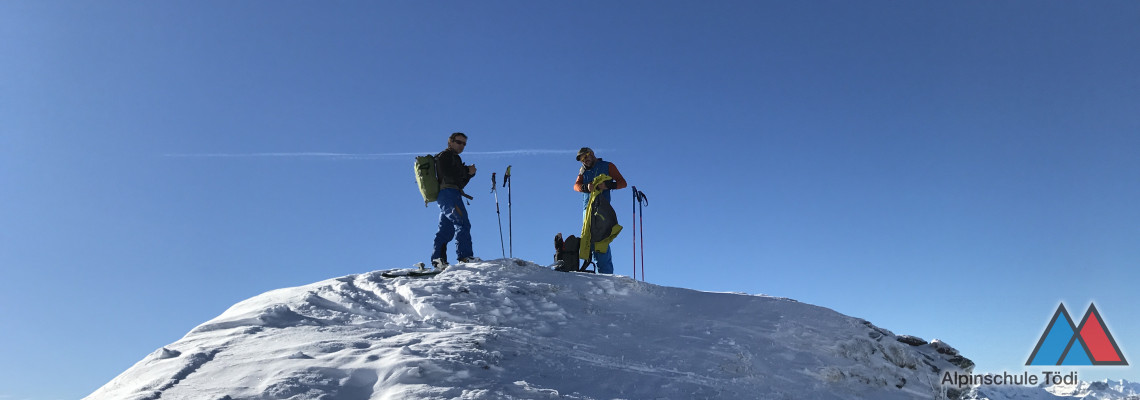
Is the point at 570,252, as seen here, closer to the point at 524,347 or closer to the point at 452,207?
the point at 452,207

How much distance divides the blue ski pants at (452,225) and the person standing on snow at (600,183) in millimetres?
2605

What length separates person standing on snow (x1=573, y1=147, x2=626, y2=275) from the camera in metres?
12.9

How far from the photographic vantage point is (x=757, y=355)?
7891mm

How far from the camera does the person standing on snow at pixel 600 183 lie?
508 inches

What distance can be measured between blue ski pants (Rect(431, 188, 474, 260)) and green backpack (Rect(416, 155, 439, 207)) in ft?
0.53

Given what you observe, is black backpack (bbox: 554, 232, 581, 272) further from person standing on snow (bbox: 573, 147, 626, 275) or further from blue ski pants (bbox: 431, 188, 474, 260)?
blue ski pants (bbox: 431, 188, 474, 260)

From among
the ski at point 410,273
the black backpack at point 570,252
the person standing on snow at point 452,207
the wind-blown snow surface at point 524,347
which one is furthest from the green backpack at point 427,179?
the black backpack at point 570,252

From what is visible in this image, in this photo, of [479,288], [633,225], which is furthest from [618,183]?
[479,288]

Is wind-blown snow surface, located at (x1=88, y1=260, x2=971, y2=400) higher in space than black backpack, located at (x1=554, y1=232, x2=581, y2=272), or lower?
lower

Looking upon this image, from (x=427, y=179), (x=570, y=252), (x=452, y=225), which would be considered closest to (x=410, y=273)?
(x=452, y=225)

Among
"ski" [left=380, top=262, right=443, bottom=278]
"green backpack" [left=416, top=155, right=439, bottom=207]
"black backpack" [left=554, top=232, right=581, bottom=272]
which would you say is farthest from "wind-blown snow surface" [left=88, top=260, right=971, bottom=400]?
"black backpack" [left=554, top=232, right=581, bottom=272]

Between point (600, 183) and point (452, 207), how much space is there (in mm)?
2965

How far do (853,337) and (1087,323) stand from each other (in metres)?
3.09

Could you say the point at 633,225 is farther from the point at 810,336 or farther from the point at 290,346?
the point at 290,346
